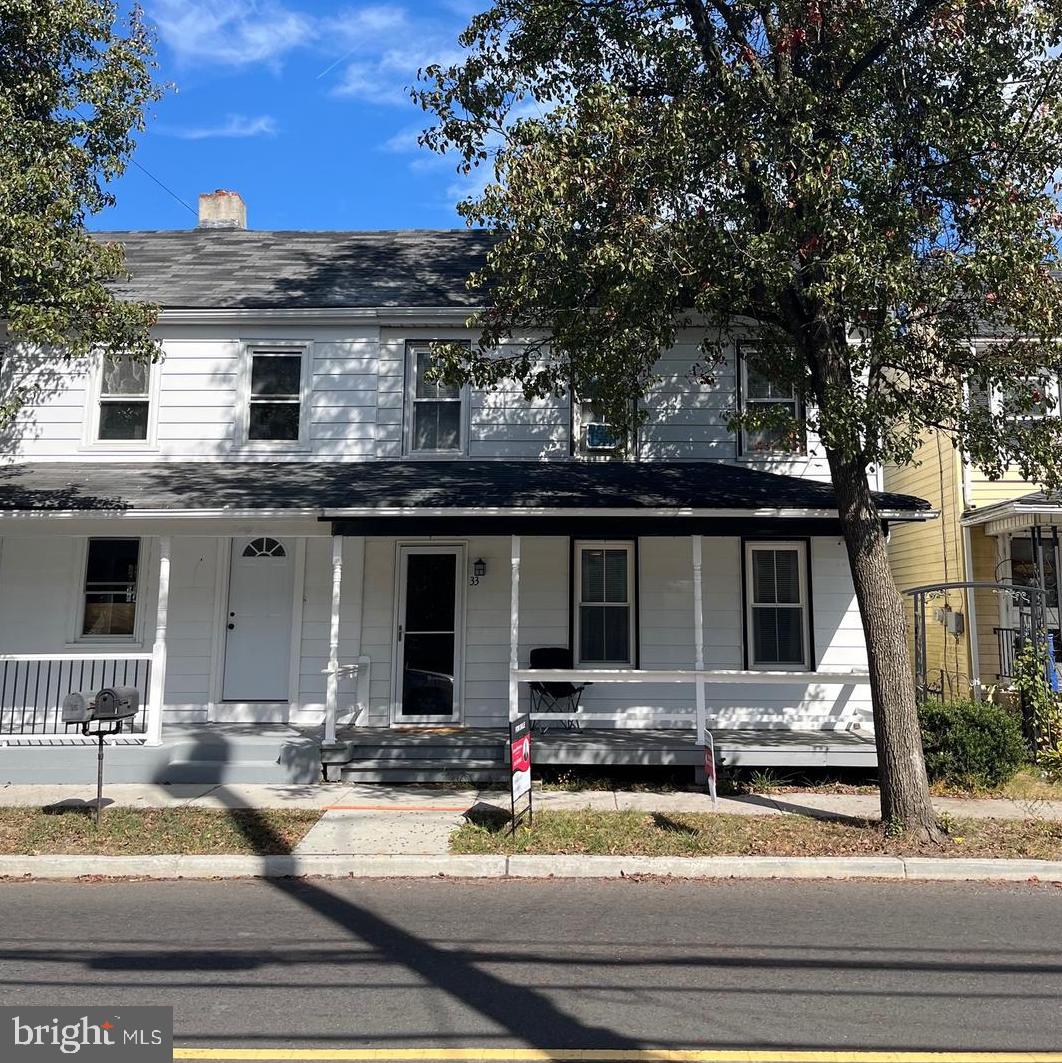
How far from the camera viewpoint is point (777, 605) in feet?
38.0

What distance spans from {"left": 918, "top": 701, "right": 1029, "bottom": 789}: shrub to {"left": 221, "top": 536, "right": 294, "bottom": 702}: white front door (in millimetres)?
7969

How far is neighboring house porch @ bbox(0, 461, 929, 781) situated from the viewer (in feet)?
35.9

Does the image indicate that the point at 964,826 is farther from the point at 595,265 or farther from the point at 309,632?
the point at 309,632

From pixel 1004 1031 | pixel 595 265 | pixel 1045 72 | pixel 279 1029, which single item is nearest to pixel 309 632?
pixel 595 265

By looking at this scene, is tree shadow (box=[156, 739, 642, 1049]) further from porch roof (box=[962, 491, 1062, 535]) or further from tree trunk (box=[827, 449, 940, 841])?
porch roof (box=[962, 491, 1062, 535])

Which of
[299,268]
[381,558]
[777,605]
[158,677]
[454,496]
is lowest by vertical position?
[158,677]

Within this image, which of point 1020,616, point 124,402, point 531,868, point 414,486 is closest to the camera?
point 531,868

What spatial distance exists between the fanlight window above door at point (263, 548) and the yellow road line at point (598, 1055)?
8.10 meters

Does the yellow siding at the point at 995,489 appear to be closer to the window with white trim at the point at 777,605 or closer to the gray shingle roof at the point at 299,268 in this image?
the window with white trim at the point at 777,605

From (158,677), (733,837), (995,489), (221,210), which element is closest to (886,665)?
(733,837)

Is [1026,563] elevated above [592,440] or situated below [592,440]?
below

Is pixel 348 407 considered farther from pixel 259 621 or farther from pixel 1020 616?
pixel 1020 616

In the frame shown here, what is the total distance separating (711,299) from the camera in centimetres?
798

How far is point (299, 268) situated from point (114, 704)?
8.01 meters
